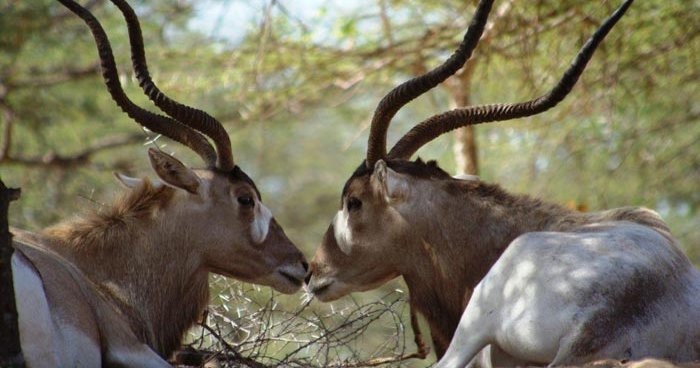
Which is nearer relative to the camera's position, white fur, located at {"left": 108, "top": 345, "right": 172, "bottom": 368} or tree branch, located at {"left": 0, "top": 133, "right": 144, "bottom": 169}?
white fur, located at {"left": 108, "top": 345, "right": 172, "bottom": 368}

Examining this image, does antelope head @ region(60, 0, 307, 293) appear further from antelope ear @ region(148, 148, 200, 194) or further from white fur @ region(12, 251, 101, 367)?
white fur @ region(12, 251, 101, 367)

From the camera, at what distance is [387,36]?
12.1 metres

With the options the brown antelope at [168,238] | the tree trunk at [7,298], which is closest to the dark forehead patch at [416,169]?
the brown antelope at [168,238]

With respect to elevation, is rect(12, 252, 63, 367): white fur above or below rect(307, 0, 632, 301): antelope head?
below

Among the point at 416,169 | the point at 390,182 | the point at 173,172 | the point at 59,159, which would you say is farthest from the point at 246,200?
the point at 59,159

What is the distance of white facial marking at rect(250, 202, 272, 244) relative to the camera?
27.0 ft

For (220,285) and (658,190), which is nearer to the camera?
(220,285)

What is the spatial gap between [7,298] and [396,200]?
3542mm

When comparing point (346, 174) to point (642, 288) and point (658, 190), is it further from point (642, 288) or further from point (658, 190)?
point (642, 288)

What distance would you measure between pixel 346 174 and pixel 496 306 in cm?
1901

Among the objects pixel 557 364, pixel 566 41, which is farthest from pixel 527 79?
pixel 557 364

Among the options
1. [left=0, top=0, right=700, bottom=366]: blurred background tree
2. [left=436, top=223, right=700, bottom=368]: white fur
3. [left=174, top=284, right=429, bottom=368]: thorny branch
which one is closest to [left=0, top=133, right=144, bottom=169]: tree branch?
[left=0, top=0, right=700, bottom=366]: blurred background tree

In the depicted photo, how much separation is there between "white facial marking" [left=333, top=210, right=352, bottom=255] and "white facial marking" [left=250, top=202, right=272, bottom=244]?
1.55ft

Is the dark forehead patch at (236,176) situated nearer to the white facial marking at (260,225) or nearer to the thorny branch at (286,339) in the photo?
the white facial marking at (260,225)
